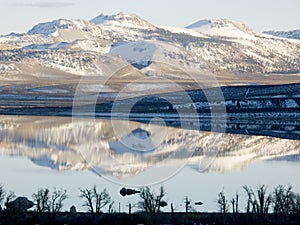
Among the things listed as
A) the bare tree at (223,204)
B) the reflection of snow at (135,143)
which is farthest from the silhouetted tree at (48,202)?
the reflection of snow at (135,143)

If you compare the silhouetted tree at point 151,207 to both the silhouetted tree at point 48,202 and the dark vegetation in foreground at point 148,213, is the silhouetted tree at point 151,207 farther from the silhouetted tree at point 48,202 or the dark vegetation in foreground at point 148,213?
the silhouetted tree at point 48,202

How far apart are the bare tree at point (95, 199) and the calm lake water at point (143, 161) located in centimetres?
35

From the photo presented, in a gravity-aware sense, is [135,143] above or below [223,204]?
above

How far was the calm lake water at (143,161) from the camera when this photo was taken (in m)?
32.2

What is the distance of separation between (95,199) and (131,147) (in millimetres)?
17097

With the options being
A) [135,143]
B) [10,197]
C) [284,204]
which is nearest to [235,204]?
[284,204]

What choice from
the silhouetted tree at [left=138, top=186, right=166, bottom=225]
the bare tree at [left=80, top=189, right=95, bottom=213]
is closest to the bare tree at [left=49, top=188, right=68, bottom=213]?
the bare tree at [left=80, top=189, right=95, bottom=213]

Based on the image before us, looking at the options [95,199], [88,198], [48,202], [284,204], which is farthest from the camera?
[95,199]

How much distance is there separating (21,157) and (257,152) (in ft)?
39.5

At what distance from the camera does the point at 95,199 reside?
93.4ft

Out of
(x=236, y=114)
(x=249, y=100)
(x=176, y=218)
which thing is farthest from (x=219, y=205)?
(x=249, y=100)

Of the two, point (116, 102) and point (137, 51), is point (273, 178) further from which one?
point (137, 51)

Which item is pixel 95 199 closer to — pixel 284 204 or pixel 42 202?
pixel 42 202

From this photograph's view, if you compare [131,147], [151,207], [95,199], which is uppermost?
[131,147]
